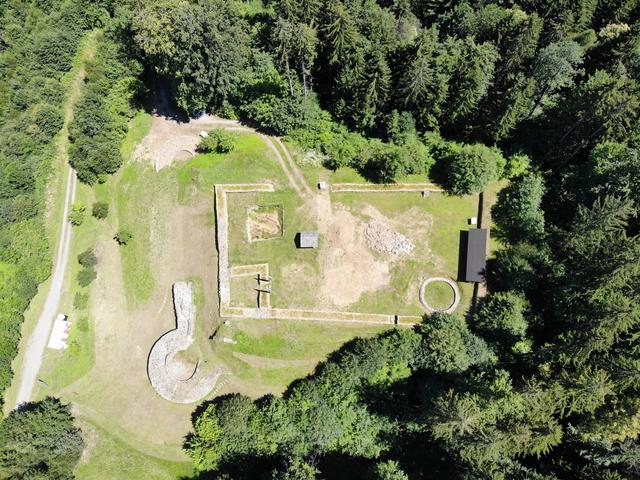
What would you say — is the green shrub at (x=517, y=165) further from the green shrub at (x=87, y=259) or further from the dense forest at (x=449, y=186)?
the green shrub at (x=87, y=259)

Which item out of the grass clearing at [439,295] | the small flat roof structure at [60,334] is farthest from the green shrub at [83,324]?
the grass clearing at [439,295]

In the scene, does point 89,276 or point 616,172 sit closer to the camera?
point 616,172

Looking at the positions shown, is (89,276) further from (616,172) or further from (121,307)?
(616,172)

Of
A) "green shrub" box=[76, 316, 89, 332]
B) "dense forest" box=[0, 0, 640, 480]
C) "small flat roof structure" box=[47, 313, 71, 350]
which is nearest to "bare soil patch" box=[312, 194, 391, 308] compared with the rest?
"dense forest" box=[0, 0, 640, 480]

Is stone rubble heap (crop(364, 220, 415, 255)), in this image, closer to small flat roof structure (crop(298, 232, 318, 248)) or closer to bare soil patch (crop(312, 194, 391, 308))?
bare soil patch (crop(312, 194, 391, 308))

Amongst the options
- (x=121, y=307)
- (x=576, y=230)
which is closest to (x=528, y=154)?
(x=576, y=230)
